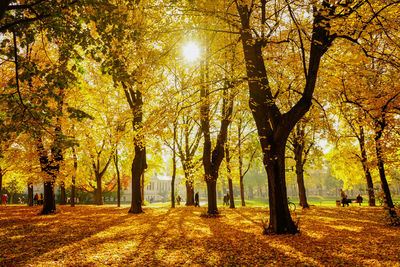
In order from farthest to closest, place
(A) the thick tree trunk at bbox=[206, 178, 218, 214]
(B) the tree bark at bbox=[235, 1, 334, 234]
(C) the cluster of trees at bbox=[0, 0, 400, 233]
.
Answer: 1. (A) the thick tree trunk at bbox=[206, 178, 218, 214]
2. (B) the tree bark at bbox=[235, 1, 334, 234]
3. (C) the cluster of trees at bbox=[0, 0, 400, 233]

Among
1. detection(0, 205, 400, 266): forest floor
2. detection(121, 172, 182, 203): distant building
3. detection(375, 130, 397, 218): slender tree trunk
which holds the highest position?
detection(375, 130, 397, 218): slender tree trunk

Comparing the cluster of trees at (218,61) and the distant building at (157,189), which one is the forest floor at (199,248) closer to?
the cluster of trees at (218,61)

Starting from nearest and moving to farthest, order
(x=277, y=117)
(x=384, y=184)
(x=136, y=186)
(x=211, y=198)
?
(x=277, y=117)
(x=384, y=184)
(x=211, y=198)
(x=136, y=186)

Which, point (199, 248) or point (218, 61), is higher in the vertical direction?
point (218, 61)

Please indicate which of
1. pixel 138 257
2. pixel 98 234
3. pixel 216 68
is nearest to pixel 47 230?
pixel 98 234

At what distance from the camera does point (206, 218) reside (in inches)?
544

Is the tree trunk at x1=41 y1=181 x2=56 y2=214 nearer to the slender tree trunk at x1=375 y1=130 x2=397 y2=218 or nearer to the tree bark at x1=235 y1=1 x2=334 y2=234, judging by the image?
the tree bark at x1=235 y1=1 x2=334 y2=234

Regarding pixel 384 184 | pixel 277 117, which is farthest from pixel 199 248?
pixel 384 184

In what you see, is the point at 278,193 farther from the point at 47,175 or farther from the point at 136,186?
the point at 47,175

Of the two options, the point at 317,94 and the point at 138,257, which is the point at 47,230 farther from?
the point at 317,94

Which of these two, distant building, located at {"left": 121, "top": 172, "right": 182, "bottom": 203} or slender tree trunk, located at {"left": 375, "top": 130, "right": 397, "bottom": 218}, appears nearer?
slender tree trunk, located at {"left": 375, "top": 130, "right": 397, "bottom": 218}

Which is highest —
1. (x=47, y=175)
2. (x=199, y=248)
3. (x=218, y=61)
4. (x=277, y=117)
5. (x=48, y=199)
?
(x=218, y=61)

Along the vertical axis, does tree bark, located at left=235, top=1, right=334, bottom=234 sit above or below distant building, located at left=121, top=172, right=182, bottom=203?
above

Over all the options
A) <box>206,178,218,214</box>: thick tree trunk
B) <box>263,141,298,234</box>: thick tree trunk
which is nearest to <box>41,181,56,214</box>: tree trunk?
<box>206,178,218,214</box>: thick tree trunk
